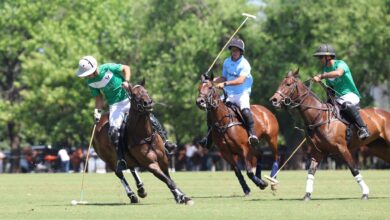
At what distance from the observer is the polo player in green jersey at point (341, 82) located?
21625mm

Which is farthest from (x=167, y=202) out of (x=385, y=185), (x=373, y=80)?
(x=373, y=80)

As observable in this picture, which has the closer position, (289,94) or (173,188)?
(173,188)

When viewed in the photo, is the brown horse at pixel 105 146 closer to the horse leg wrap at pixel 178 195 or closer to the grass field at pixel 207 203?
the grass field at pixel 207 203

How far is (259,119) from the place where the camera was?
82.5ft

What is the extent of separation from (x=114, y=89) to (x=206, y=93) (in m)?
2.05

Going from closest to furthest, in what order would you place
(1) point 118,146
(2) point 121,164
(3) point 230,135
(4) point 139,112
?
(4) point 139,112, (1) point 118,146, (2) point 121,164, (3) point 230,135

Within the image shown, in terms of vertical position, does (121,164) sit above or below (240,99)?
below

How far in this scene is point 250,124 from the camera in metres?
23.8

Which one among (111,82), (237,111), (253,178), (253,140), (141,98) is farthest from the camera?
(237,111)

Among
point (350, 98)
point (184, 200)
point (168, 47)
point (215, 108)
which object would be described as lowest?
point (184, 200)

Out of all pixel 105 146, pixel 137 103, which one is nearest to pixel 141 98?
pixel 137 103

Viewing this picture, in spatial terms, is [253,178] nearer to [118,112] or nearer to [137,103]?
[118,112]

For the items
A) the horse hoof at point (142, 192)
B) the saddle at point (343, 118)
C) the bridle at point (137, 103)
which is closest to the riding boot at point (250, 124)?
the saddle at point (343, 118)

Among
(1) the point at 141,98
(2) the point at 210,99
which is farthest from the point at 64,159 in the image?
(1) the point at 141,98
